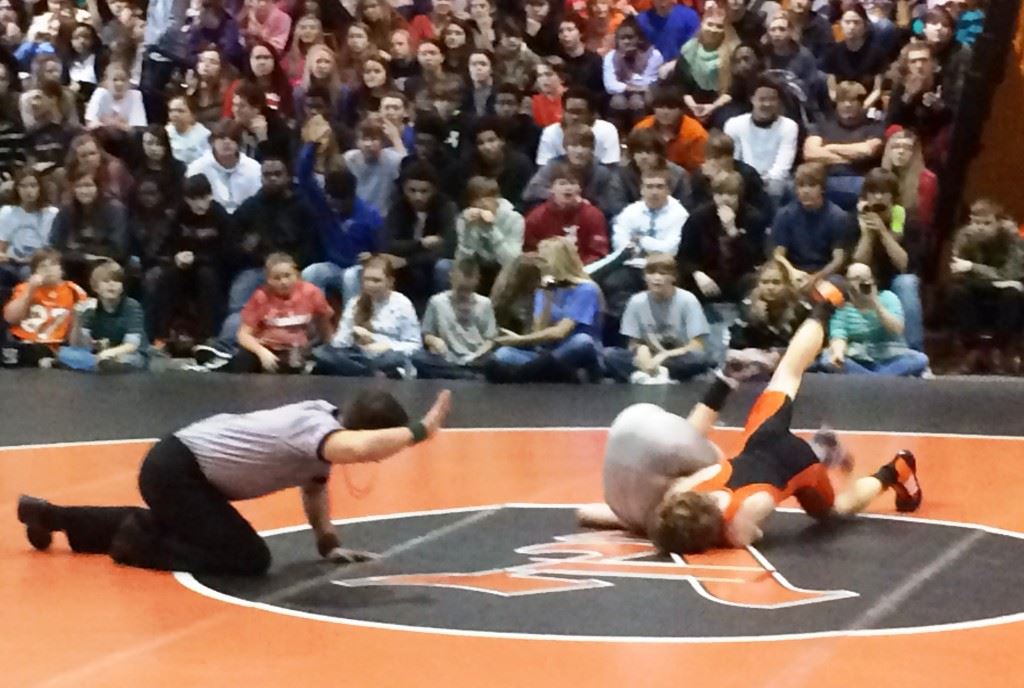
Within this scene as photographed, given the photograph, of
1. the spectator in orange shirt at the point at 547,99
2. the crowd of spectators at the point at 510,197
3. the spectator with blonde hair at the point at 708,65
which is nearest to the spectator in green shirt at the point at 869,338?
the crowd of spectators at the point at 510,197

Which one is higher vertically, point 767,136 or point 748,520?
point 767,136

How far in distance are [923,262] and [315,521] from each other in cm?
678

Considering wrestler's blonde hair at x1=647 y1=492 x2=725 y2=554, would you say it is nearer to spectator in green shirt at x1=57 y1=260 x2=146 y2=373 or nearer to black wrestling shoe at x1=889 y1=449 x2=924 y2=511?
black wrestling shoe at x1=889 y1=449 x2=924 y2=511

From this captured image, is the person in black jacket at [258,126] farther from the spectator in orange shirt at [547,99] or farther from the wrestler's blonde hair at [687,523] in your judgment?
the wrestler's blonde hair at [687,523]

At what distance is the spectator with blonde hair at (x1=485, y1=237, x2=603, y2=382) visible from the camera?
10086mm

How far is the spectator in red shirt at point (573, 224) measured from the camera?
10.7m

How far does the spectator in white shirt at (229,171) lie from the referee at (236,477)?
6.62 m

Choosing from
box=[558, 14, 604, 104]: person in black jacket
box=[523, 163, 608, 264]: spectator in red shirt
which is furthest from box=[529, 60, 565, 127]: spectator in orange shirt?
box=[523, 163, 608, 264]: spectator in red shirt

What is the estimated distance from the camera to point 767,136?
1118cm

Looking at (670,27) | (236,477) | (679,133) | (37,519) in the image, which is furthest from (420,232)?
(236,477)

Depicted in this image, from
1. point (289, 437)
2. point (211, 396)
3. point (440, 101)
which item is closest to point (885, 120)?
point (440, 101)

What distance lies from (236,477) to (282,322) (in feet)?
18.6

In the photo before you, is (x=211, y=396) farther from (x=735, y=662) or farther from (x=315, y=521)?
(x=735, y=662)

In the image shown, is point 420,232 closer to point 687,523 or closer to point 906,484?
point 906,484
